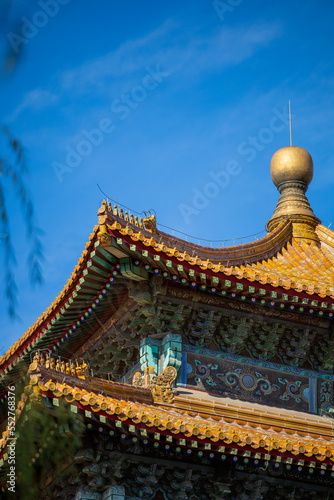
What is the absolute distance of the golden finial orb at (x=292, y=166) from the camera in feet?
75.3

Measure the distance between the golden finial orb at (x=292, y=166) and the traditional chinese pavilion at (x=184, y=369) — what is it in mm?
3982

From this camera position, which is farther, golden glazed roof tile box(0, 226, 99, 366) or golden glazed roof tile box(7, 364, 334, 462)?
golden glazed roof tile box(0, 226, 99, 366)

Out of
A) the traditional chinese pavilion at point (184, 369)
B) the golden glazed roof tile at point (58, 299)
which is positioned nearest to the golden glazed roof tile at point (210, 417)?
the traditional chinese pavilion at point (184, 369)

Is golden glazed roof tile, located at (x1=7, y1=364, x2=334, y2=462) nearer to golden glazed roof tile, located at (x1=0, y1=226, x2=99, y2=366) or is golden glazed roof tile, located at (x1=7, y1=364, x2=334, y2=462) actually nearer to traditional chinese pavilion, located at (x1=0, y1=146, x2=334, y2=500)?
traditional chinese pavilion, located at (x1=0, y1=146, x2=334, y2=500)

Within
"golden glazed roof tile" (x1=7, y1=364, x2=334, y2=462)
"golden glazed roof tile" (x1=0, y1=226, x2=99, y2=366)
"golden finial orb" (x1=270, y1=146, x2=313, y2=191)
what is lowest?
"golden glazed roof tile" (x1=7, y1=364, x2=334, y2=462)

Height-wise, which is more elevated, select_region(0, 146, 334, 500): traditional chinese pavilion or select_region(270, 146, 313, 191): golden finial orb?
select_region(270, 146, 313, 191): golden finial orb

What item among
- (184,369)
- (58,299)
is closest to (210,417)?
(184,369)

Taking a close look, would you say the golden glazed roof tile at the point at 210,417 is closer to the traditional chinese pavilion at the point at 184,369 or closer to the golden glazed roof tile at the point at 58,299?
the traditional chinese pavilion at the point at 184,369

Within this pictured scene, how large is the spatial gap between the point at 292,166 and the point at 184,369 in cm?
861

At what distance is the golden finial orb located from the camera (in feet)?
75.3

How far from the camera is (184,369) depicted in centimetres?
1622

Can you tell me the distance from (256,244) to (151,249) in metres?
5.26

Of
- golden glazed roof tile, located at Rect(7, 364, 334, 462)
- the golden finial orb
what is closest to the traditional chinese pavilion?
golden glazed roof tile, located at Rect(7, 364, 334, 462)

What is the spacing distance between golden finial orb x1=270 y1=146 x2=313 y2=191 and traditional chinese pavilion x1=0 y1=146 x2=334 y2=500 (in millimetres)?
3982
